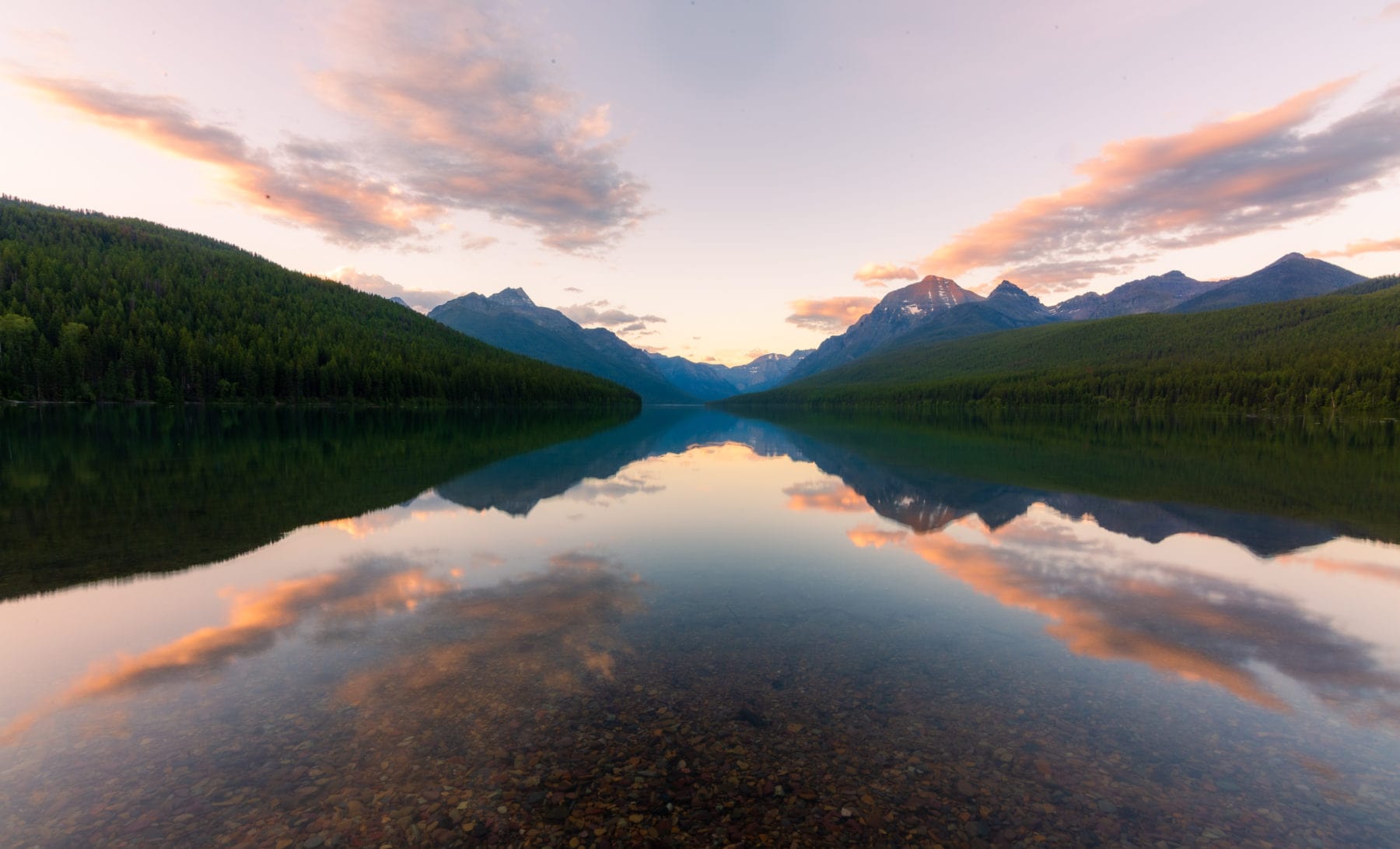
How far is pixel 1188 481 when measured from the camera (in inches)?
1553

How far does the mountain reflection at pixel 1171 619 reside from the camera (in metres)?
12.4

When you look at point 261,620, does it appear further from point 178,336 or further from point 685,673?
point 178,336

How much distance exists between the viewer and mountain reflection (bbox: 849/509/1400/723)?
12414 millimetres

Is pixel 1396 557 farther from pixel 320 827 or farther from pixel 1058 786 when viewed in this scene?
pixel 320 827

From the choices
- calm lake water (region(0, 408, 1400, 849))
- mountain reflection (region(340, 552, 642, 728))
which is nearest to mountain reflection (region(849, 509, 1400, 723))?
calm lake water (region(0, 408, 1400, 849))

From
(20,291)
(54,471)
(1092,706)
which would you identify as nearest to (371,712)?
(1092,706)

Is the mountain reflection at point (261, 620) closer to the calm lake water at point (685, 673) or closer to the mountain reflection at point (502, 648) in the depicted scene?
the calm lake water at point (685, 673)

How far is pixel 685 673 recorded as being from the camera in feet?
40.1

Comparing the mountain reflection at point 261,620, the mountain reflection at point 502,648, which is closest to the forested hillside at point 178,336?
the mountain reflection at point 261,620

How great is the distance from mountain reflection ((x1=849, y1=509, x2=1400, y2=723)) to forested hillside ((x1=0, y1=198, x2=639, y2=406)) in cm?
15762

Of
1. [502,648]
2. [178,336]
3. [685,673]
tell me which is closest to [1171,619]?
[685,673]

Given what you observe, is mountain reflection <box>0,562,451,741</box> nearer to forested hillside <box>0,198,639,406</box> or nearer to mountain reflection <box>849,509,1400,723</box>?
mountain reflection <box>849,509,1400,723</box>

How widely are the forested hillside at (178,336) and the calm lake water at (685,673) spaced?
124 metres

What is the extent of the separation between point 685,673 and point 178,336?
16872 cm
